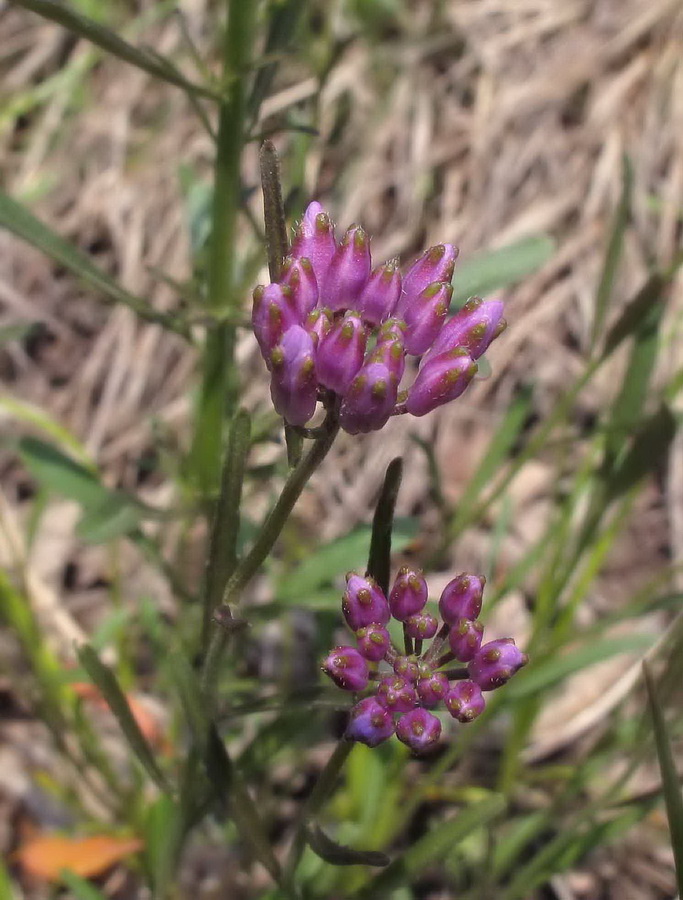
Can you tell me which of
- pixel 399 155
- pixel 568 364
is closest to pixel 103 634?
pixel 568 364

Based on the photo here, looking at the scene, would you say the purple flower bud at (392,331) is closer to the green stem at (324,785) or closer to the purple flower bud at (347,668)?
the purple flower bud at (347,668)

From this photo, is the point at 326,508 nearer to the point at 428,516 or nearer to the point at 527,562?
the point at 428,516

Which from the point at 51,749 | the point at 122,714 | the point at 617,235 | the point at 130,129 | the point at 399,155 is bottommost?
the point at 122,714

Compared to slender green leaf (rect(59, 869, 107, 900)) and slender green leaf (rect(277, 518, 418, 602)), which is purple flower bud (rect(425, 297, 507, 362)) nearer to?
slender green leaf (rect(277, 518, 418, 602))

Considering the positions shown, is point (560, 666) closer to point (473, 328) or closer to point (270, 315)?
point (473, 328)

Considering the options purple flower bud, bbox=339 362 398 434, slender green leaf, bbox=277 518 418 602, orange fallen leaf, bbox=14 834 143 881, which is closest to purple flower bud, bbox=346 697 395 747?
purple flower bud, bbox=339 362 398 434

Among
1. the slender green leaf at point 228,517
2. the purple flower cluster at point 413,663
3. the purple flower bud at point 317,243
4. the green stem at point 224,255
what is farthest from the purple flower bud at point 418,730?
the green stem at point 224,255
